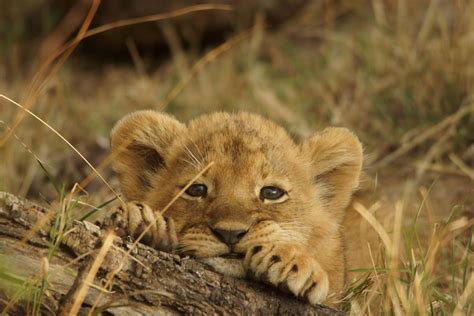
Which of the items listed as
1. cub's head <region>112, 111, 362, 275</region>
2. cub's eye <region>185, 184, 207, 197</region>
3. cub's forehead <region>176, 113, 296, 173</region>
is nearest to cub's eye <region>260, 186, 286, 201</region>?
cub's head <region>112, 111, 362, 275</region>

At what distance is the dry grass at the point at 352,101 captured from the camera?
17.7 feet

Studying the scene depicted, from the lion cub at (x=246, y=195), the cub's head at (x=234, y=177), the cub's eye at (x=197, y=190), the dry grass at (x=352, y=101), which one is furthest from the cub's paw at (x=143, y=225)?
the dry grass at (x=352, y=101)

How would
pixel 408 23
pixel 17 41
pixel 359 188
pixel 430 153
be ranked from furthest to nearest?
pixel 17 41 → pixel 408 23 → pixel 430 153 → pixel 359 188

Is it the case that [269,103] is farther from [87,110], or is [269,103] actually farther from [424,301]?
[424,301]

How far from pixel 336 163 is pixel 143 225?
1616 mm

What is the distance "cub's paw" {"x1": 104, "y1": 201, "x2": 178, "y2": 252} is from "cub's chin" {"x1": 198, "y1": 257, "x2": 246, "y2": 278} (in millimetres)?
178

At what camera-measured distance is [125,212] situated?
3617 millimetres

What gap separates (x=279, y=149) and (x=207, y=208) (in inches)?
28.7

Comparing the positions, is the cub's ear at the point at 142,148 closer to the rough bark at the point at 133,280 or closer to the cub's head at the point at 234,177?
the cub's head at the point at 234,177

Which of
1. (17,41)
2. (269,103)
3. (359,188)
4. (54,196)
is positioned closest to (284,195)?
(359,188)

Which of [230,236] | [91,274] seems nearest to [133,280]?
[91,274]

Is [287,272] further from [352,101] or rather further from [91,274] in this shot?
[352,101]

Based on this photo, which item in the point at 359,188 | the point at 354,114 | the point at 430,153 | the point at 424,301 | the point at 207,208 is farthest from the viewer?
the point at 354,114

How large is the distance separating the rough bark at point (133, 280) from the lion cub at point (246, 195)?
0.31 feet
